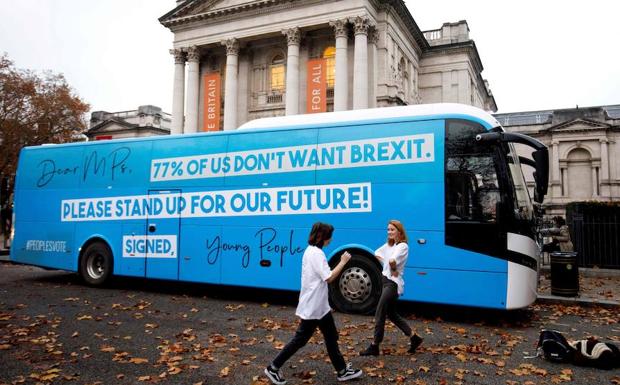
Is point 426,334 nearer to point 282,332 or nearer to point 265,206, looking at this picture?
point 282,332

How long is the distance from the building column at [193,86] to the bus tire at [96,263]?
31.1 metres

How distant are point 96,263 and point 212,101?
27.0 m

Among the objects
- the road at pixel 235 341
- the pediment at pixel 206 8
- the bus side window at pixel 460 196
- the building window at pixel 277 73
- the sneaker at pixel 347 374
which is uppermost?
the pediment at pixel 206 8

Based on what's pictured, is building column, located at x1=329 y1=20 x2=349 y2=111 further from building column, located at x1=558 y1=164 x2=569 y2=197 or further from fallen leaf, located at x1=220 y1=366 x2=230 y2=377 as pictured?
fallen leaf, located at x1=220 y1=366 x2=230 y2=377

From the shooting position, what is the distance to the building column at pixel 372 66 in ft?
119

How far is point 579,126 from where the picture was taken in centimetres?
3531

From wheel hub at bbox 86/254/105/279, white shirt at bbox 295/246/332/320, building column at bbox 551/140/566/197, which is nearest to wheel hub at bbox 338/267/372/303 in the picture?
white shirt at bbox 295/246/332/320

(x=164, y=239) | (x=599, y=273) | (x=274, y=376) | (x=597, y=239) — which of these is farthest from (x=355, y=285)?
(x=597, y=239)

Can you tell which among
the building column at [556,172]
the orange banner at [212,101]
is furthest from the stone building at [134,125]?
the building column at [556,172]

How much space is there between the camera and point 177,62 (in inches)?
1695

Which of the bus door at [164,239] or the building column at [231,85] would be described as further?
the building column at [231,85]

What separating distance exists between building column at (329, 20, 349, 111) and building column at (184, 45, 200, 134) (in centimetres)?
1355

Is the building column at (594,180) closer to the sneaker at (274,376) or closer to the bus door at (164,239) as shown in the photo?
the bus door at (164,239)

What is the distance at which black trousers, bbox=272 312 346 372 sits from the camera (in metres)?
4.76
